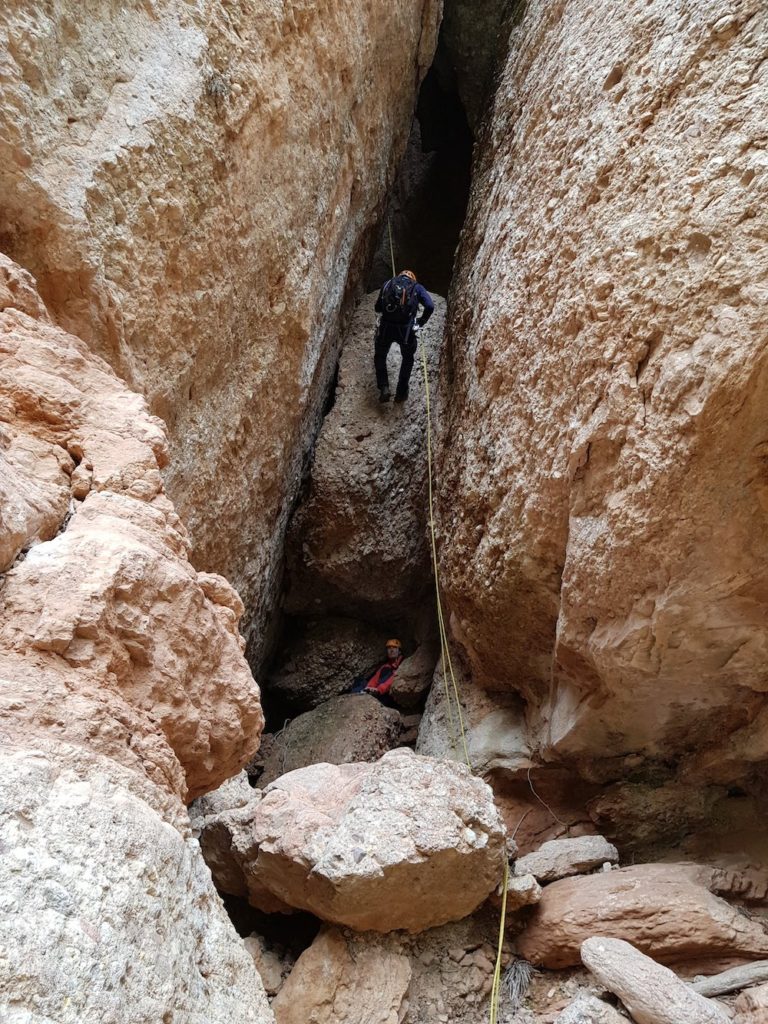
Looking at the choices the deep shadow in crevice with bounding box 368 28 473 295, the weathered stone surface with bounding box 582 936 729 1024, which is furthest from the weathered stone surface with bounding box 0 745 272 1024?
the deep shadow in crevice with bounding box 368 28 473 295

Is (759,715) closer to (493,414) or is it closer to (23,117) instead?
(493,414)

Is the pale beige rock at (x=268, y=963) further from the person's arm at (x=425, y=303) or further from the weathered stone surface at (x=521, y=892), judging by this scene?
the person's arm at (x=425, y=303)

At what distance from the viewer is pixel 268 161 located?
4.77 metres

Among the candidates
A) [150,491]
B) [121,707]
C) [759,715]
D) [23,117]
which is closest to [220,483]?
[150,491]

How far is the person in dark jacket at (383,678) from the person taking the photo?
6.87m

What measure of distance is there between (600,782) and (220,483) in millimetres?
3176

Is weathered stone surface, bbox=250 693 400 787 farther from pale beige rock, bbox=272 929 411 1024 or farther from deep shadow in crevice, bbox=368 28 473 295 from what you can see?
deep shadow in crevice, bbox=368 28 473 295

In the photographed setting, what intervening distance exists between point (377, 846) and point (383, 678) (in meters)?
3.78

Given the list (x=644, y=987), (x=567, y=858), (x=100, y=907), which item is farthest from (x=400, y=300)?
(x=100, y=907)

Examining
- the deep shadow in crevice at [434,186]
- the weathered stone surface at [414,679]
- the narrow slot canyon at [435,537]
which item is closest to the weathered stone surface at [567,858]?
the narrow slot canyon at [435,537]

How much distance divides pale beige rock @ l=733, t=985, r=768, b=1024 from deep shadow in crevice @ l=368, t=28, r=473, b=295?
8.96m

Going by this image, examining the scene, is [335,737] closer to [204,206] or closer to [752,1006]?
[752,1006]

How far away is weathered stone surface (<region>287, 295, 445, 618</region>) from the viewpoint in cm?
718

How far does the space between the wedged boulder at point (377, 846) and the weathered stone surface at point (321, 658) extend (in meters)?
3.55
